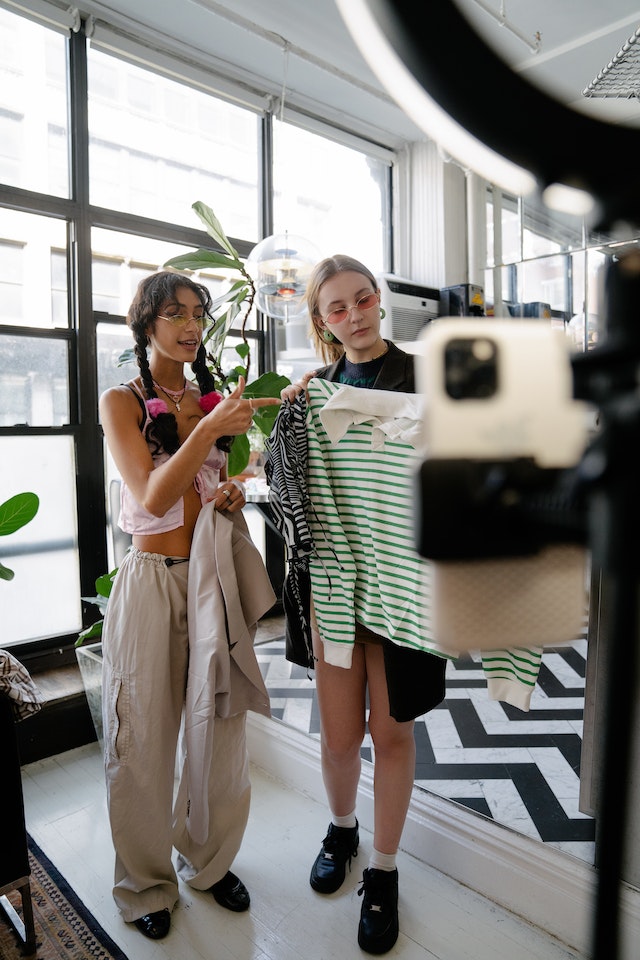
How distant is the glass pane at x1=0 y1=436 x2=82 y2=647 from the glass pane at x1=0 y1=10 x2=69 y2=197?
1242mm

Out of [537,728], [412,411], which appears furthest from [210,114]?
[537,728]

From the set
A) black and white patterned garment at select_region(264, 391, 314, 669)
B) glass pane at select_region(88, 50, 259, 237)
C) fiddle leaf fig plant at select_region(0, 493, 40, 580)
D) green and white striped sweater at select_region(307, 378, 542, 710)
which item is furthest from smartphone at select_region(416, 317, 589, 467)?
glass pane at select_region(88, 50, 259, 237)

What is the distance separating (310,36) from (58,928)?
3.99 metres

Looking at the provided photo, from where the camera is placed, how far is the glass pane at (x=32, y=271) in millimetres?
3016

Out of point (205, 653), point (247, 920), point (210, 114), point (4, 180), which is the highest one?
point (210, 114)

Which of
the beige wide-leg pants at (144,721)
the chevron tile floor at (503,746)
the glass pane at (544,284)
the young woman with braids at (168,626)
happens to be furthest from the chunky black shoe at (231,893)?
the glass pane at (544,284)

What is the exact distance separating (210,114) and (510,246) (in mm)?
2399

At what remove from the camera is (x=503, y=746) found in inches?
87.7

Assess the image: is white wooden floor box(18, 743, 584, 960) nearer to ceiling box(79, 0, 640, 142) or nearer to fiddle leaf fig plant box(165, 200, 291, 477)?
fiddle leaf fig plant box(165, 200, 291, 477)

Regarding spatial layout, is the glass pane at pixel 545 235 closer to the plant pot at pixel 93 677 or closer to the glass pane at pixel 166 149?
the glass pane at pixel 166 149

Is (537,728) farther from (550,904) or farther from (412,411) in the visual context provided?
(412,411)

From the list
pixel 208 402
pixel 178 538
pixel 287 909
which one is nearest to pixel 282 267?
pixel 208 402

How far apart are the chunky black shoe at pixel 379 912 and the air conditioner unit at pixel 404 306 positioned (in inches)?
132

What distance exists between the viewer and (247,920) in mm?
1640
